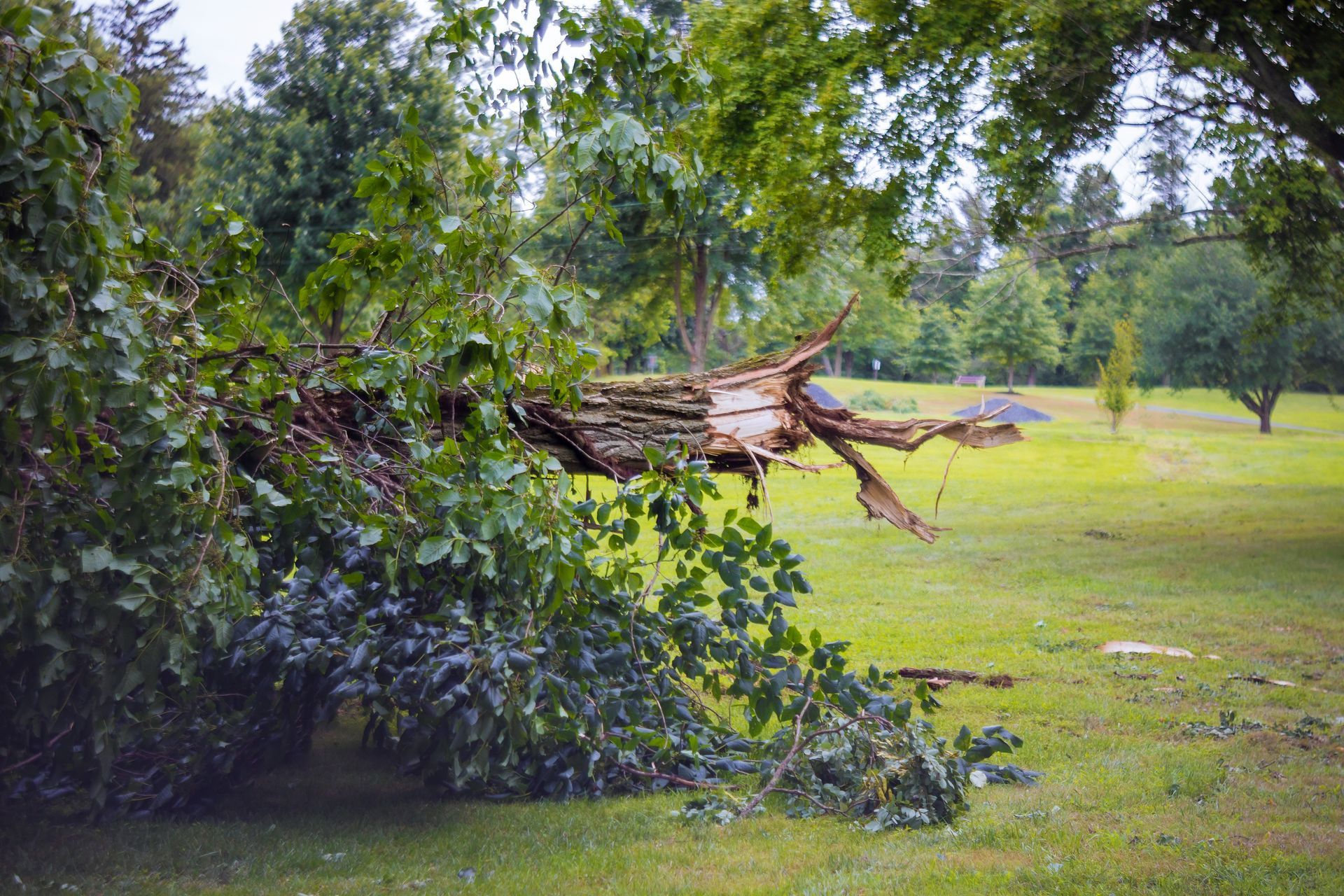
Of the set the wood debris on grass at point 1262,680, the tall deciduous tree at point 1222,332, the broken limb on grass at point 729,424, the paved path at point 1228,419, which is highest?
the tall deciduous tree at point 1222,332

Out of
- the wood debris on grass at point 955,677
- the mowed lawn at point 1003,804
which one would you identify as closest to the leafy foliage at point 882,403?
the mowed lawn at point 1003,804

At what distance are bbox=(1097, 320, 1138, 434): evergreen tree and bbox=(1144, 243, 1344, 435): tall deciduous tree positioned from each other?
2872 millimetres

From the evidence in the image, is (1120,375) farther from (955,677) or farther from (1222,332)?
(955,677)

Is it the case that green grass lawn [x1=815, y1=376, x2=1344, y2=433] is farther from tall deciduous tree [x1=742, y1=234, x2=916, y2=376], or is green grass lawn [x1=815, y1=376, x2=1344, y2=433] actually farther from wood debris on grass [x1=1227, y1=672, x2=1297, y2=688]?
wood debris on grass [x1=1227, y1=672, x2=1297, y2=688]

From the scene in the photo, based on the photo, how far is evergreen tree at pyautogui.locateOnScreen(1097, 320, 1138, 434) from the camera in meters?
26.8

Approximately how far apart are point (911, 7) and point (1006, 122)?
68.9 inches

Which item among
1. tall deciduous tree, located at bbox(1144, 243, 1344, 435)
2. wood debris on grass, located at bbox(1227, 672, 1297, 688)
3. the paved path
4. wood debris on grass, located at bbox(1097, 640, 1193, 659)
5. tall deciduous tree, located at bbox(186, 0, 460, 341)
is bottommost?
wood debris on grass, located at bbox(1097, 640, 1193, 659)

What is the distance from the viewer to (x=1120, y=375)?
92.1ft

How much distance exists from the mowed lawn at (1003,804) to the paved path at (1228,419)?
20481mm

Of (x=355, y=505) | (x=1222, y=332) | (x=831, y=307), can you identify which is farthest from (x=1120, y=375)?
(x=355, y=505)

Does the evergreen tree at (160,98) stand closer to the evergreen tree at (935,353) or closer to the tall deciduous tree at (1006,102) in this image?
the tall deciduous tree at (1006,102)

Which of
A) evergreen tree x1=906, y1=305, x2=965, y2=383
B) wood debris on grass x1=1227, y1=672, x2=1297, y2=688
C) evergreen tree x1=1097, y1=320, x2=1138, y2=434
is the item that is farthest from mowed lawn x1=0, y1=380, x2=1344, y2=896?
evergreen tree x1=906, y1=305, x2=965, y2=383

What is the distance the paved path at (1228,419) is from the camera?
3155cm

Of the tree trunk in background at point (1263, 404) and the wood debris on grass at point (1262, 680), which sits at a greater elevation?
the tree trunk in background at point (1263, 404)
